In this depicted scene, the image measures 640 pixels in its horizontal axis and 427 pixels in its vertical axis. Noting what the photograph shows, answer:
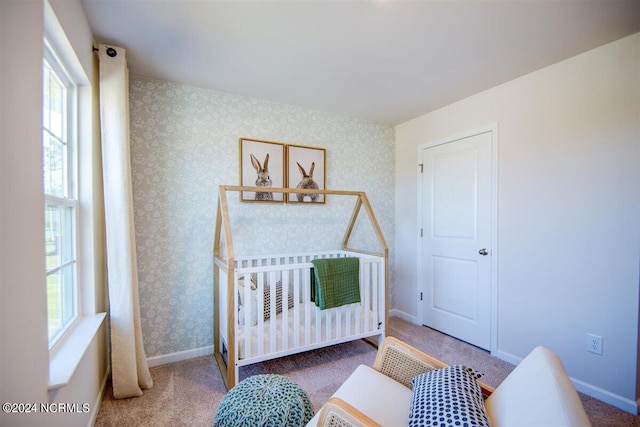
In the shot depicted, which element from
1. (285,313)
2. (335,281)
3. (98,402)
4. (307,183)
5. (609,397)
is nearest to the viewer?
(98,402)

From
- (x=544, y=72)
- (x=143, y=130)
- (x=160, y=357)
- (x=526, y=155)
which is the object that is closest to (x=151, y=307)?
(x=160, y=357)

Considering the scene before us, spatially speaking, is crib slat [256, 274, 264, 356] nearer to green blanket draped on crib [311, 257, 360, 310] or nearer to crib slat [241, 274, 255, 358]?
crib slat [241, 274, 255, 358]

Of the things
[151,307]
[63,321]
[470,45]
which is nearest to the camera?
[63,321]

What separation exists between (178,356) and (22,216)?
6.10 ft

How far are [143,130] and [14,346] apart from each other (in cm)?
177

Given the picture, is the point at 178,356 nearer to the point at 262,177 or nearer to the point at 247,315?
the point at 247,315

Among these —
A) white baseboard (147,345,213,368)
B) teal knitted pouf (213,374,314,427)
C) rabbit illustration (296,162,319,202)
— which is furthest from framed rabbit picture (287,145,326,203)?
teal knitted pouf (213,374,314,427)

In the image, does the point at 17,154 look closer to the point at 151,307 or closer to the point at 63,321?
the point at 63,321

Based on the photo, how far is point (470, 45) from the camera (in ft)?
6.01

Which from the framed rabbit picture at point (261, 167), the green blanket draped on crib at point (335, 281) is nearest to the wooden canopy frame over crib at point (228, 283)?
the green blanket draped on crib at point (335, 281)

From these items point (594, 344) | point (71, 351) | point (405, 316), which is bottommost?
point (405, 316)

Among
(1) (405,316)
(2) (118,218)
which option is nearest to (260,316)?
(2) (118,218)

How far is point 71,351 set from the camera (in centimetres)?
131

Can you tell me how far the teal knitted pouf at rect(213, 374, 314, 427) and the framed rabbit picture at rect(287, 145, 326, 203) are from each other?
5.63ft
